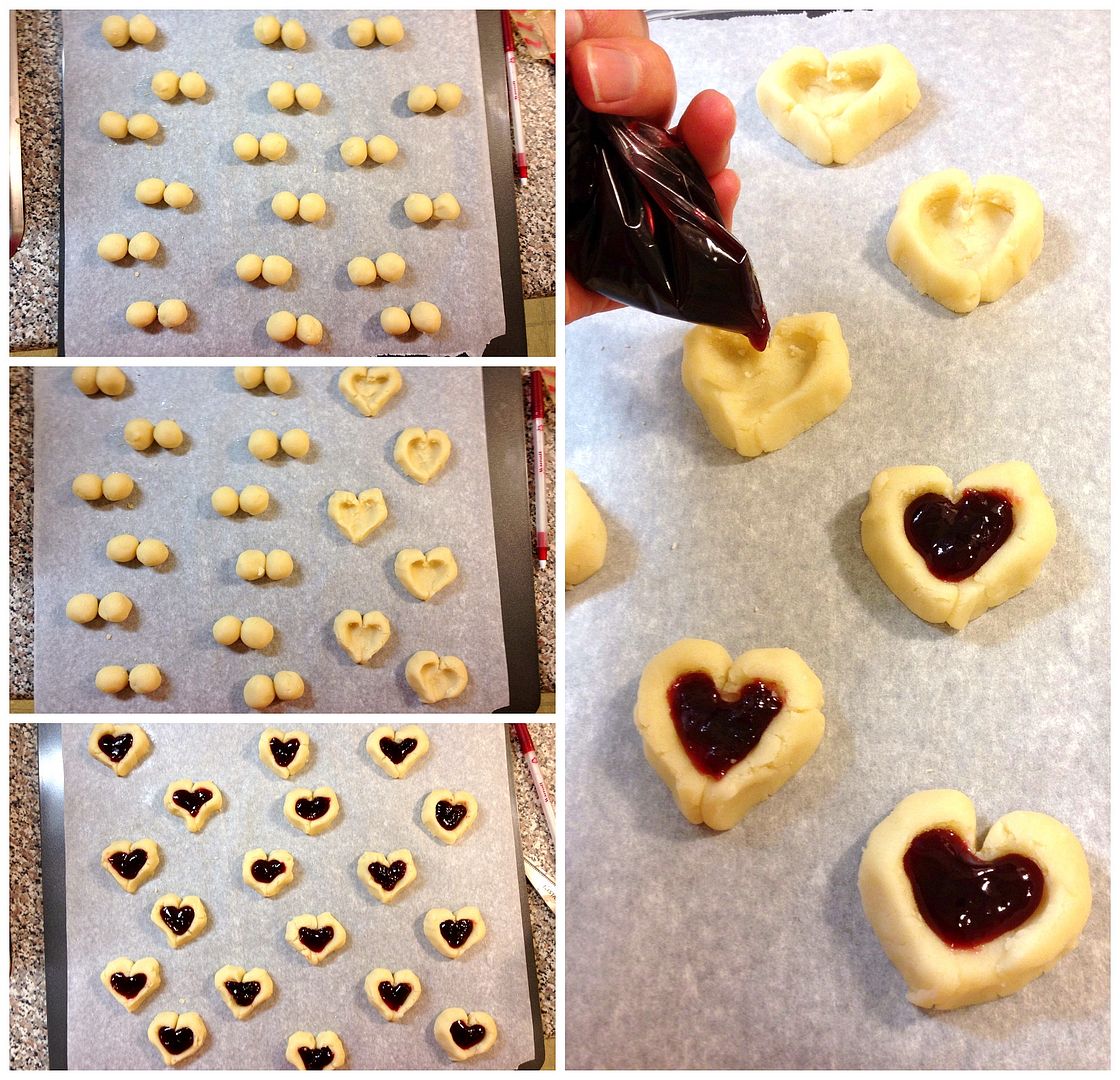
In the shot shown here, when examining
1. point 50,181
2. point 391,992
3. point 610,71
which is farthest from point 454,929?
point 50,181

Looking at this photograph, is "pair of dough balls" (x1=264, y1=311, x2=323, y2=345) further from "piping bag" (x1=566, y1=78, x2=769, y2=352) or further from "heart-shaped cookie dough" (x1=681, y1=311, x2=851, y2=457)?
"heart-shaped cookie dough" (x1=681, y1=311, x2=851, y2=457)

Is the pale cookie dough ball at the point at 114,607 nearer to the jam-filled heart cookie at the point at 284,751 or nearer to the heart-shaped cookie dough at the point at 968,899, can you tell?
the jam-filled heart cookie at the point at 284,751

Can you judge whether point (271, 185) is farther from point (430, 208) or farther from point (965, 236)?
point (965, 236)

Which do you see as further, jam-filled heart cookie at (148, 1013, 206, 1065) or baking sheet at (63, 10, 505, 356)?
baking sheet at (63, 10, 505, 356)

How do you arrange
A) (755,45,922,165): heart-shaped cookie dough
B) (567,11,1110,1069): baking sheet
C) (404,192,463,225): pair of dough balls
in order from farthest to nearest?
(755,45,922,165): heart-shaped cookie dough < (404,192,463,225): pair of dough balls < (567,11,1110,1069): baking sheet

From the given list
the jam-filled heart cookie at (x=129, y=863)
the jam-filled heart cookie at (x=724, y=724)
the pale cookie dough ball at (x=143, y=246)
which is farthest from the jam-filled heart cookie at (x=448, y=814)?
the pale cookie dough ball at (x=143, y=246)

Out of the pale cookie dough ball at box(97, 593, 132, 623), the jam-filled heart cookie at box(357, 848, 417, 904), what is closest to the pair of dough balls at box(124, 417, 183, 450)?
the pale cookie dough ball at box(97, 593, 132, 623)
